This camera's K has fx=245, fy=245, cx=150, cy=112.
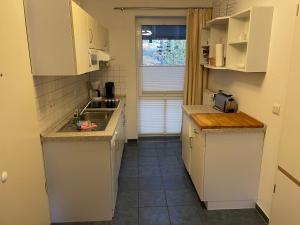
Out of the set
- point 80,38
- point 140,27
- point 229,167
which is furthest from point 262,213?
point 140,27

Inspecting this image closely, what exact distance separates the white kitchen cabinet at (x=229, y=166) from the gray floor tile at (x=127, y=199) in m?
0.73

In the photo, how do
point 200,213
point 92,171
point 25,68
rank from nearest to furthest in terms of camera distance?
point 25,68
point 92,171
point 200,213

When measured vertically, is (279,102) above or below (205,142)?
above

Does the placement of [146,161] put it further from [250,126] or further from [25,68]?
[25,68]

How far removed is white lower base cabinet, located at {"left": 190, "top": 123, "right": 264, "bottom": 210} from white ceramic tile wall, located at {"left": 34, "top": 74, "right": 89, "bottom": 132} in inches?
58.5

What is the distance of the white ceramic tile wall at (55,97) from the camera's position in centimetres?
216

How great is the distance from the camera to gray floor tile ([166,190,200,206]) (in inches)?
105

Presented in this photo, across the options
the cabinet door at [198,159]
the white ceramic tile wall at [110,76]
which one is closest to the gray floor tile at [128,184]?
the cabinet door at [198,159]

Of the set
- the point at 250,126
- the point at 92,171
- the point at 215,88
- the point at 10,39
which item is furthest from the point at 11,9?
the point at 215,88

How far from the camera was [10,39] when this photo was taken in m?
1.62

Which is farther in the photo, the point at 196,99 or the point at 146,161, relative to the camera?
the point at 196,99

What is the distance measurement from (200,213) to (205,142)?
75 centimetres

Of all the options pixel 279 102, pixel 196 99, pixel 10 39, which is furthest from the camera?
pixel 196 99

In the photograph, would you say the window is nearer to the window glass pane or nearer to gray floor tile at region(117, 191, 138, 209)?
the window glass pane
